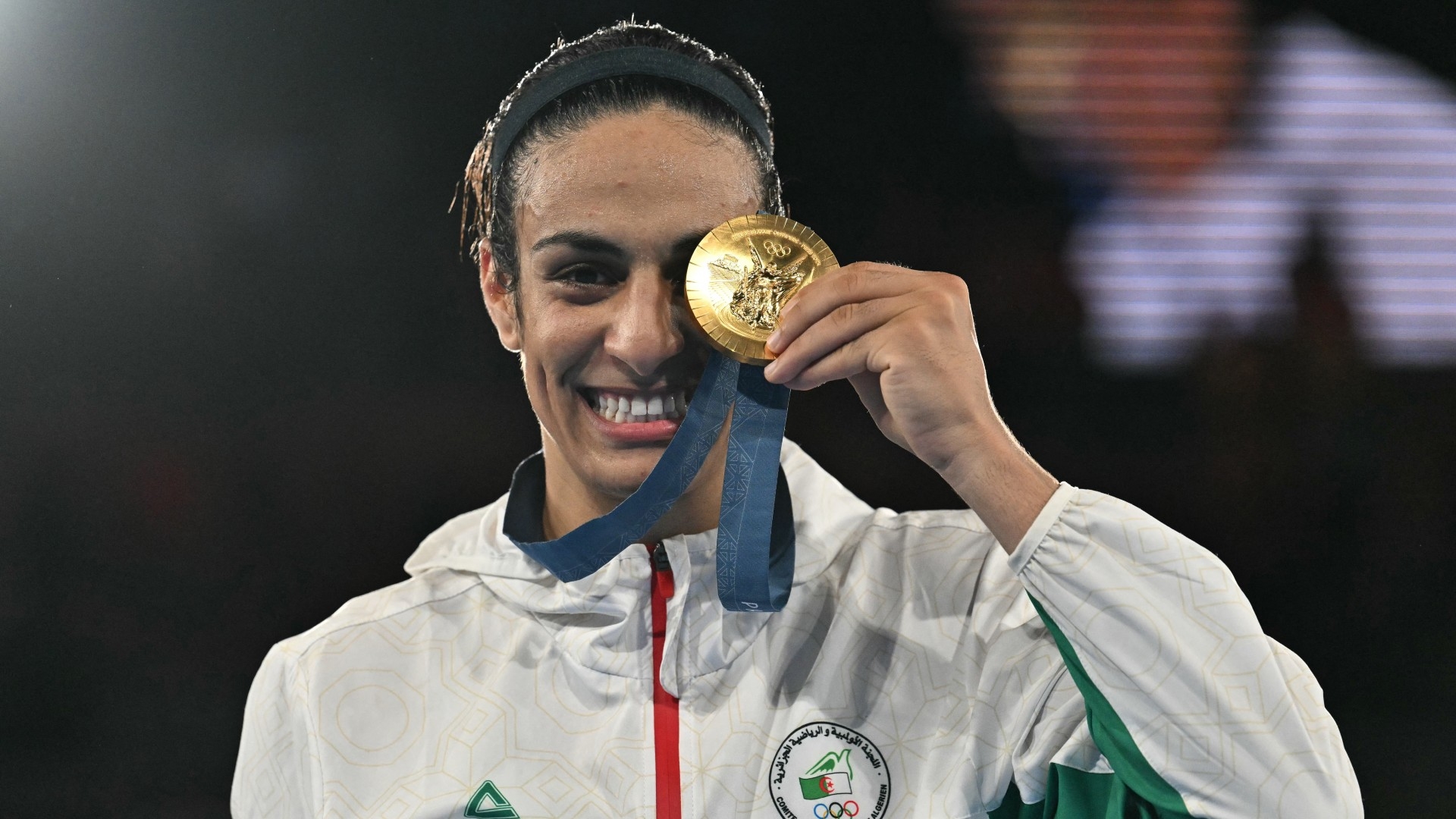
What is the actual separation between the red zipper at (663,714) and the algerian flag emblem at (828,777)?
0.61ft

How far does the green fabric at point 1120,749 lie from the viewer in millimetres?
1420

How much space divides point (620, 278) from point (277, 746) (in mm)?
914

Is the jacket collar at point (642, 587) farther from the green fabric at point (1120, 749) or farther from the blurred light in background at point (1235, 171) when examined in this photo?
the blurred light in background at point (1235, 171)

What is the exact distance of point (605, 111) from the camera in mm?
1925

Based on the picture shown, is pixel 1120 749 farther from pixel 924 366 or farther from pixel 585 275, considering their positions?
pixel 585 275

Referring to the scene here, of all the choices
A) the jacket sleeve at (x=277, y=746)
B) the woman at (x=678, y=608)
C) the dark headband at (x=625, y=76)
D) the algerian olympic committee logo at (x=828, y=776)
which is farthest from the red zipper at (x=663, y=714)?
the dark headband at (x=625, y=76)

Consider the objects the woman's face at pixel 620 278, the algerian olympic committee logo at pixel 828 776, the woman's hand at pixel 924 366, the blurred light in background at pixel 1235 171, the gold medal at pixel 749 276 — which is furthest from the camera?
the blurred light in background at pixel 1235 171

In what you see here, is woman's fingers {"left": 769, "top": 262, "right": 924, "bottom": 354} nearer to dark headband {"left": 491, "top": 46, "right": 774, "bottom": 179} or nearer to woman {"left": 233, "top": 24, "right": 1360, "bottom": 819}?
woman {"left": 233, "top": 24, "right": 1360, "bottom": 819}

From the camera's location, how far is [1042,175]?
8.55ft

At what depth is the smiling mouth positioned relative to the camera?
187 cm

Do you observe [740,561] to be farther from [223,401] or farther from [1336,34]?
[1336,34]

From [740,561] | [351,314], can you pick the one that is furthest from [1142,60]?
[351,314]

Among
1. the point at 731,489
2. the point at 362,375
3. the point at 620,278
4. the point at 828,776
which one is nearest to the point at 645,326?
the point at 620,278

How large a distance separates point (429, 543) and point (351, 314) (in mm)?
687
